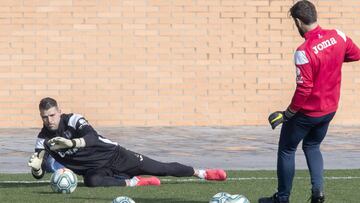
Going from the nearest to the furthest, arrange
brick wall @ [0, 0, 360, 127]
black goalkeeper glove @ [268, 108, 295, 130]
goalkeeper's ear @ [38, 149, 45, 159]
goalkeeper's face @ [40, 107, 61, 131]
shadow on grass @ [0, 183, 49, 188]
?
black goalkeeper glove @ [268, 108, 295, 130] < goalkeeper's face @ [40, 107, 61, 131] < goalkeeper's ear @ [38, 149, 45, 159] < shadow on grass @ [0, 183, 49, 188] < brick wall @ [0, 0, 360, 127]

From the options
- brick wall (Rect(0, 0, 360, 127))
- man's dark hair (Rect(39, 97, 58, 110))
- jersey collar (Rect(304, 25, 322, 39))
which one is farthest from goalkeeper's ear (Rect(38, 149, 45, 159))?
brick wall (Rect(0, 0, 360, 127))

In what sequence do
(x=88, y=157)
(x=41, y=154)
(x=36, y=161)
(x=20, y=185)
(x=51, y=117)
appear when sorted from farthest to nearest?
(x=20, y=185) → (x=88, y=157) → (x=41, y=154) → (x=36, y=161) → (x=51, y=117)

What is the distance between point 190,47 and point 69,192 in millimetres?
9139

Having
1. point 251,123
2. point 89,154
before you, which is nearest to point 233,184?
point 89,154

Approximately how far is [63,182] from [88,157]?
28.7 inches

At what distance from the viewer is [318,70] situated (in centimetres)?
1030

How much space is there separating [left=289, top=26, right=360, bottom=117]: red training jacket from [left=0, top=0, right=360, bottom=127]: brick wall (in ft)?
33.9

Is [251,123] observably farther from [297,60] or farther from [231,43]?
[297,60]

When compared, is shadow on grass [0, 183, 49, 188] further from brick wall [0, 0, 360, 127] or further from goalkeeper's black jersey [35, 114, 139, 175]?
brick wall [0, 0, 360, 127]

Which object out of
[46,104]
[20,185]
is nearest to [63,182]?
[46,104]

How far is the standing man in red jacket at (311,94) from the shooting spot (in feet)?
33.7

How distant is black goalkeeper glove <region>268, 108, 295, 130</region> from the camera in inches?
408

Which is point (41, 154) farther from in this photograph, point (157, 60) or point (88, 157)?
point (157, 60)

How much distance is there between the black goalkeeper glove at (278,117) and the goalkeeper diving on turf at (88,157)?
259 cm
